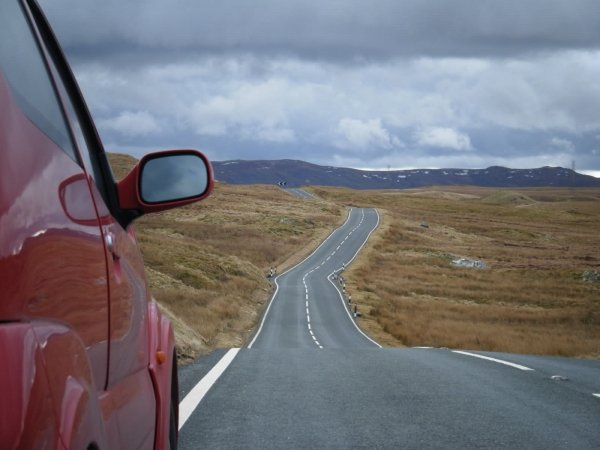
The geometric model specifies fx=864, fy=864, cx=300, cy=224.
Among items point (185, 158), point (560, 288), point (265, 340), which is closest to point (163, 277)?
point (265, 340)

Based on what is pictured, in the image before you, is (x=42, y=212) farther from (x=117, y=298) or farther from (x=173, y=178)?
(x=173, y=178)

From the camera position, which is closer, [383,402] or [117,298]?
[117,298]

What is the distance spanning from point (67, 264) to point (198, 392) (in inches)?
245

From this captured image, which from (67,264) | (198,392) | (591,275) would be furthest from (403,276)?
(67,264)

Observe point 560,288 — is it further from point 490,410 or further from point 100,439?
point 100,439

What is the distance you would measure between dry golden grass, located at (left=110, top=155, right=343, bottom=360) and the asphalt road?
287cm

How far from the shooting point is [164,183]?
3389mm

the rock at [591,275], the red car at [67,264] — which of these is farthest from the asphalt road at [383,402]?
the rock at [591,275]

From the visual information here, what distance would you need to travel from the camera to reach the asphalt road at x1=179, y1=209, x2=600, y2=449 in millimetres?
6207

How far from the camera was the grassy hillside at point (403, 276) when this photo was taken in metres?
34.4

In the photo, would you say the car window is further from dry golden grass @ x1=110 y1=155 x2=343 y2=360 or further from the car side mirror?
dry golden grass @ x1=110 y1=155 x2=343 y2=360

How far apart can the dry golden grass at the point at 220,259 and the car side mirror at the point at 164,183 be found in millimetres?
9171

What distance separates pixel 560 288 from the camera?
62688mm

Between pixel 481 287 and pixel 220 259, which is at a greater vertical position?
pixel 220 259
